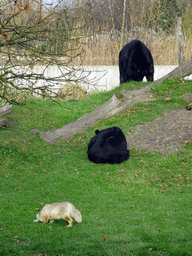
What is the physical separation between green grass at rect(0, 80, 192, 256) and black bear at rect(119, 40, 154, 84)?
1.93 metres

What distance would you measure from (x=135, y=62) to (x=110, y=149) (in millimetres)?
7144

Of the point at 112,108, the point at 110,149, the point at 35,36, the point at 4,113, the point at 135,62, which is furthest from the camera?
the point at 135,62

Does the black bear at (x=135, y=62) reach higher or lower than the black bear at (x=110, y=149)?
higher

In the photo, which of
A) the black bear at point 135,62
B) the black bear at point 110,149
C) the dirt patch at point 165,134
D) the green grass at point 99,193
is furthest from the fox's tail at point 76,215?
the black bear at point 135,62

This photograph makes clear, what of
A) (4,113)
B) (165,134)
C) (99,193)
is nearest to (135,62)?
(165,134)

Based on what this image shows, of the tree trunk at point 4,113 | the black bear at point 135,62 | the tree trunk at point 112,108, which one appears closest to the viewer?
the tree trunk at point 112,108

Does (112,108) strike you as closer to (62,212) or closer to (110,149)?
(110,149)

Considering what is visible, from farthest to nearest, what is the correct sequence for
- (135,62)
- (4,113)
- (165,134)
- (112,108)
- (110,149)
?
(135,62), (4,113), (112,108), (165,134), (110,149)

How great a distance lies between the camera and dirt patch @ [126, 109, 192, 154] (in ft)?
39.4

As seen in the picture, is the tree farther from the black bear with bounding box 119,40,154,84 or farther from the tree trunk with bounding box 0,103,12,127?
the black bear with bounding box 119,40,154,84

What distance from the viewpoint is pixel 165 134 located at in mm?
12562

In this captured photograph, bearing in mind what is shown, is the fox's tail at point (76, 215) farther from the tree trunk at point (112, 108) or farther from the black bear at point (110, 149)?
the tree trunk at point (112, 108)

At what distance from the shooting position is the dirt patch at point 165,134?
1200cm

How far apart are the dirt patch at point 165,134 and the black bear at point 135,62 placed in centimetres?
430
